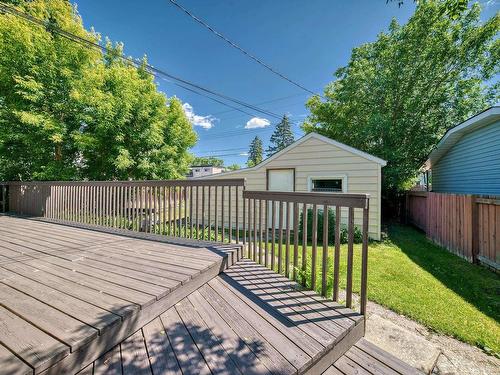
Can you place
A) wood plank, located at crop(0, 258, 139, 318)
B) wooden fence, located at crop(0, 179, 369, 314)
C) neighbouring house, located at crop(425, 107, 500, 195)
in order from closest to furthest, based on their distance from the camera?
wood plank, located at crop(0, 258, 139, 318) → wooden fence, located at crop(0, 179, 369, 314) → neighbouring house, located at crop(425, 107, 500, 195)

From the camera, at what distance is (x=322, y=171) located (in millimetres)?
7062

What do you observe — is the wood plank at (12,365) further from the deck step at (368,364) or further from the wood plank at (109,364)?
the deck step at (368,364)

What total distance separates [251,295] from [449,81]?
11.7 metres

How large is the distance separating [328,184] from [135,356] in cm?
661

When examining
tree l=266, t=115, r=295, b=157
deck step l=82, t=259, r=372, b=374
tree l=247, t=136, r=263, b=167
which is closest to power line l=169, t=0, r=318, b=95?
deck step l=82, t=259, r=372, b=374

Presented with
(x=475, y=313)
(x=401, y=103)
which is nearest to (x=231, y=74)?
(x=401, y=103)

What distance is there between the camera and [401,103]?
9.47 m

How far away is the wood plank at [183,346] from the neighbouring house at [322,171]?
5.73 m

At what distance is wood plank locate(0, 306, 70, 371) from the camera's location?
1.20 meters

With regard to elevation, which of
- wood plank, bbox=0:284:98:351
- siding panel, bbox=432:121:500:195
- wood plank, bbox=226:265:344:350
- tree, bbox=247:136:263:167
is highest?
tree, bbox=247:136:263:167

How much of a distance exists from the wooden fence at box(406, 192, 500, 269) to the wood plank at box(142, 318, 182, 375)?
539cm

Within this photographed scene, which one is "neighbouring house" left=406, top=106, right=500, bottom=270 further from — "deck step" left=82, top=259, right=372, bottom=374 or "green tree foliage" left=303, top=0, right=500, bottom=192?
"deck step" left=82, top=259, right=372, bottom=374

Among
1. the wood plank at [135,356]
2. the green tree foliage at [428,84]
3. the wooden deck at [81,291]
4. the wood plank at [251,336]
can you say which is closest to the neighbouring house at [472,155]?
the green tree foliage at [428,84]

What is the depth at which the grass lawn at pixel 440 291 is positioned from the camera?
2.33 m
